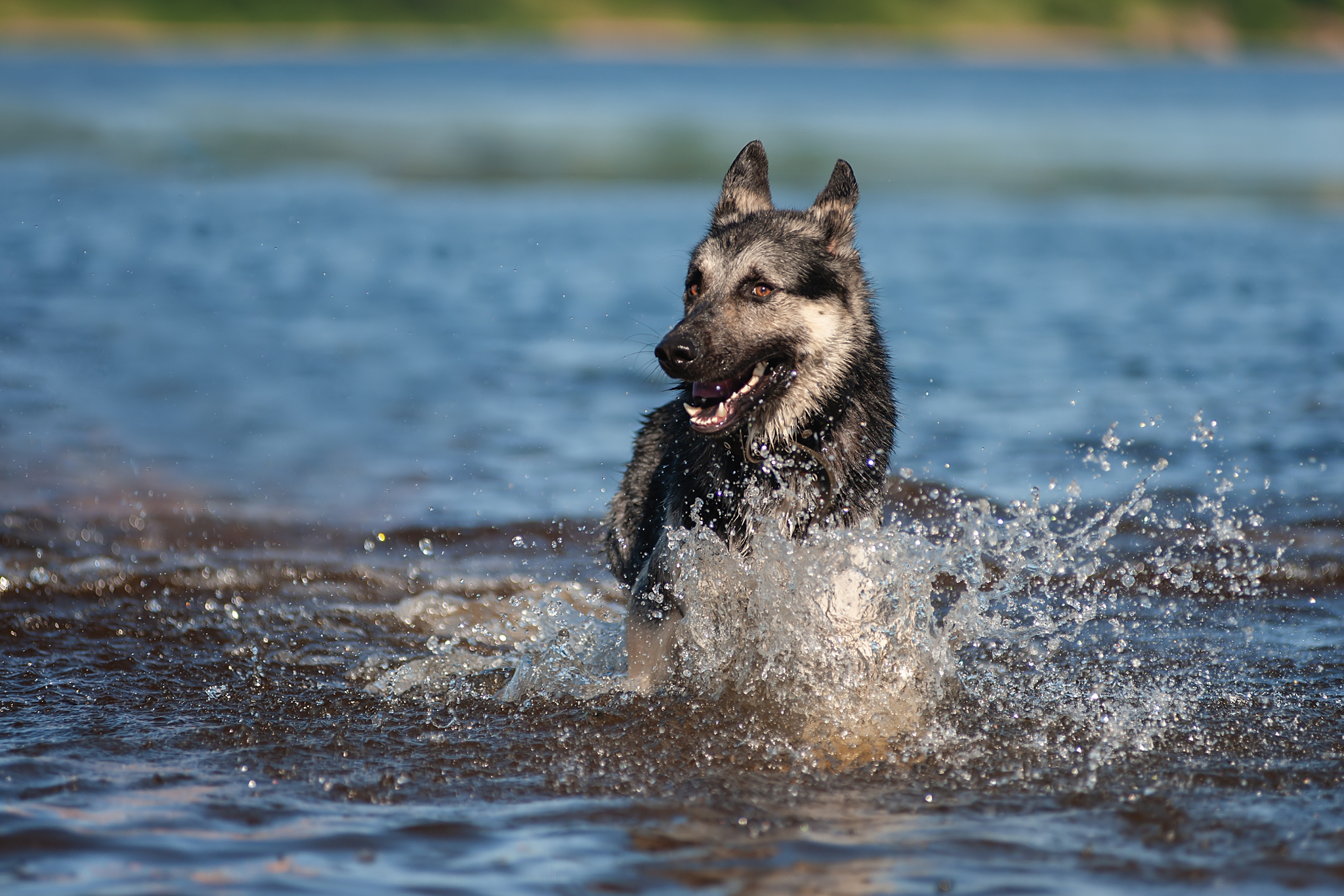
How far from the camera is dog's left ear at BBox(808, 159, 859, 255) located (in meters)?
5.55

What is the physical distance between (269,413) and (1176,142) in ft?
94.0

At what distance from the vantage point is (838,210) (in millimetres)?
5574

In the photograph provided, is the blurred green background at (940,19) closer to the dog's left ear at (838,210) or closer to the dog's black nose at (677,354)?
the dog's left ear at (838,210)

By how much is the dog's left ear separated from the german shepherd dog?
92 millimetres

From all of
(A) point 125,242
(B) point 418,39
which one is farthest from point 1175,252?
(B) point 418,39

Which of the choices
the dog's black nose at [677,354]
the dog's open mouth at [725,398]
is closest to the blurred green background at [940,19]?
the dog's open mouth at [725,398]

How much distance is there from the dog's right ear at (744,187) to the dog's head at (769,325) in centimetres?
42

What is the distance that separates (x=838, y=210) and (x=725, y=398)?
1122 millimetres

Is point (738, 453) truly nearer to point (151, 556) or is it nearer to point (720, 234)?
point (720, 234)

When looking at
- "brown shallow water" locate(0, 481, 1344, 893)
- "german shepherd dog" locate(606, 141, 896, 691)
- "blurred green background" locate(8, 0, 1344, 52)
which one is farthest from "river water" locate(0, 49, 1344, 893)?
"blurred green background" locate(8, 0, 1344, 52)

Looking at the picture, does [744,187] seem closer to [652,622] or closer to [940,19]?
[652,622]

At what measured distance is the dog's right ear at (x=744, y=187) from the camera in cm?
598

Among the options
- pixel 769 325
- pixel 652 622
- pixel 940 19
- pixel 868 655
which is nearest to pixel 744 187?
pixel 769 325

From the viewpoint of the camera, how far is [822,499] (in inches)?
202
